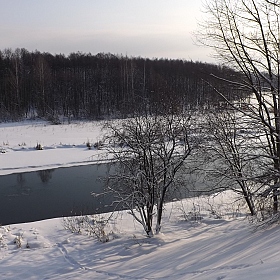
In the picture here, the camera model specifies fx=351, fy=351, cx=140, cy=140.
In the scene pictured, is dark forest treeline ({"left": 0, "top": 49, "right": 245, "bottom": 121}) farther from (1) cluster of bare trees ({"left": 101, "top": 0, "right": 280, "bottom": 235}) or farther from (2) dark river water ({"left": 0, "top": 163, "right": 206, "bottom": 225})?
(1) cluster of bare trees ({"left": 101, "top": 0, "right": 280, "bottom": 235})

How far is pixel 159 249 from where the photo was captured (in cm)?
717

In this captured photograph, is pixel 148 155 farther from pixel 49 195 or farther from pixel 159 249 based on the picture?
pixel 49 195

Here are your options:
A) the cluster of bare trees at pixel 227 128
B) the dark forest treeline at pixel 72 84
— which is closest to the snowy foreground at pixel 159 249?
the cluster of bare trees at pixel 227 128

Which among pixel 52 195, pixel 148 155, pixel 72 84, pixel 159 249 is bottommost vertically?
pixel 159 249

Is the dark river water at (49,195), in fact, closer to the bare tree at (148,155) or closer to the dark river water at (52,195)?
the dark river water at (52,195)

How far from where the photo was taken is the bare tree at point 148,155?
7762 mm

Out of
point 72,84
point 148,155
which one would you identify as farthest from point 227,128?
point 72,84

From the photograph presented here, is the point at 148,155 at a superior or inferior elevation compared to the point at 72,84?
inferior

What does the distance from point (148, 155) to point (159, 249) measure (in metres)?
2.04

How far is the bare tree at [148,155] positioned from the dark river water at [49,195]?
6.06 feet

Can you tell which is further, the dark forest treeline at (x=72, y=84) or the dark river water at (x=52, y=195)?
the dark forest treeline at (x=72, y=84)

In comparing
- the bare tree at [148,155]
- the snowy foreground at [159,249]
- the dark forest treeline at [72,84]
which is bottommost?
the snowy foreground at [159,249]

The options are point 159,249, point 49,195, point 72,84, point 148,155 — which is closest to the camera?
point 159,249

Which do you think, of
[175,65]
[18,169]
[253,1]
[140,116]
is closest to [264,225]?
[140,116]
